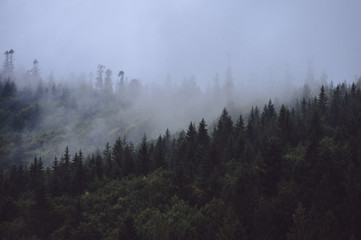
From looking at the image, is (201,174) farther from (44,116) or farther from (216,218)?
(44,116)

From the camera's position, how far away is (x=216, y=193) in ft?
162

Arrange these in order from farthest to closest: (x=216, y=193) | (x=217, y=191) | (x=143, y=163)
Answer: (x=143, y=163), (x=217, y=191), (x=216, y=193)

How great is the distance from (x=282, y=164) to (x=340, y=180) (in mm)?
10831

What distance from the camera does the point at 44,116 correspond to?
527ft

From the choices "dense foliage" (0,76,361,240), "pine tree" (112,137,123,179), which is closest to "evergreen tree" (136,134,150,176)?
"dense foliage" (0,76,361,240)

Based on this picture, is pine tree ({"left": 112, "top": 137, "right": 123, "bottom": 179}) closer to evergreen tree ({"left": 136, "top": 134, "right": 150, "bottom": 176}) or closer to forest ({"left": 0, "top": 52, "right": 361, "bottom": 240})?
forest ({"left": 0, "top": 52, "right": 361, "bottom": 240})

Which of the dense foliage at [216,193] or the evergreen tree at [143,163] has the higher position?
the evergreen tree at [143,163]

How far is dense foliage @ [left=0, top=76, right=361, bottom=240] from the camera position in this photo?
3081cm

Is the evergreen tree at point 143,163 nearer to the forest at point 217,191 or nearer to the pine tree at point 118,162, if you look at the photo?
the forest at point 217,191

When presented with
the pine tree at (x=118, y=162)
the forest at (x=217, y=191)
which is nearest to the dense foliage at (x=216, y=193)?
the forest at (x=217, y=191)

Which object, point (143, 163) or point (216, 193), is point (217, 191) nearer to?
point (216, 193)

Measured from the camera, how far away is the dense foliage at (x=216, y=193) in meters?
30.8

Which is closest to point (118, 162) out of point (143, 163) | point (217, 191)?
point (143, 163)

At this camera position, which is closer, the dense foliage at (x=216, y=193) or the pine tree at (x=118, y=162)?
the dense foliage at (x=216, y=193)
